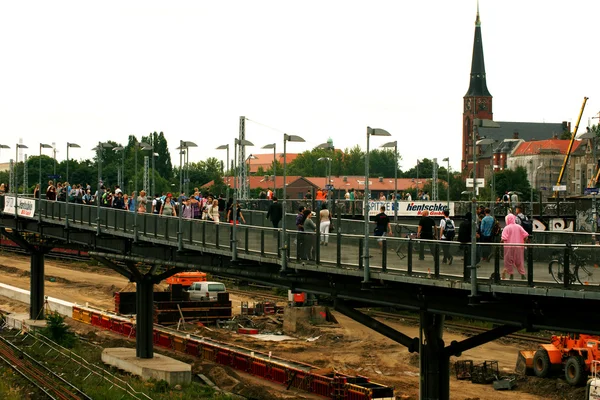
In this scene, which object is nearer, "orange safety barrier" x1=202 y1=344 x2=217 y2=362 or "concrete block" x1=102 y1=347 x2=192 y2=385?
"concrete block" x1=102 y1=347 x2=192 y2=385

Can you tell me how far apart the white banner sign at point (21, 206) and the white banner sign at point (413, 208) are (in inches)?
834

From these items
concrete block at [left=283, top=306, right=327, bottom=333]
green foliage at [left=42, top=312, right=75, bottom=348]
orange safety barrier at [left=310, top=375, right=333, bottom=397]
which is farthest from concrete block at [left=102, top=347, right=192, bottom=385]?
concrete block at [left=283, top=306, right=327, bottom=333]

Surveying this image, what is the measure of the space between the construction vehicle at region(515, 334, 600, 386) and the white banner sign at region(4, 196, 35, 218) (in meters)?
24.9

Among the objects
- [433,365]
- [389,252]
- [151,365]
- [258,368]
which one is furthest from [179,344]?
[389,252]

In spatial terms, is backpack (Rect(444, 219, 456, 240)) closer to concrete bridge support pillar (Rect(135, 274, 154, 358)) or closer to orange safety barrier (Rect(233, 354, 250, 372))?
orange safety barrier (Rect(233, 354, 250, 372))

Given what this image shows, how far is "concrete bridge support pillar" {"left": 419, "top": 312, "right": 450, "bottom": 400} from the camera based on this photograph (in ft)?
83.5

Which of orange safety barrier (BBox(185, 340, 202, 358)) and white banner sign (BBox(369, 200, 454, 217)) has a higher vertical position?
white banner sign (BBox(369, 200, 454, 217))

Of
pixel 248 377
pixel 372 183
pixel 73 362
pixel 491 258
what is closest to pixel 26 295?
pixel 73 362

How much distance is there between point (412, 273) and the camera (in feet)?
78.9

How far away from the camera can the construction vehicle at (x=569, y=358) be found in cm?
3878

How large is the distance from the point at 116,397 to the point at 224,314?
93.0 feet

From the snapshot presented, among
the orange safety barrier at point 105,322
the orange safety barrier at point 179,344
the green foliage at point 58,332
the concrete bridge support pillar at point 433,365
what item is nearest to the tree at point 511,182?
the orange safety barrier at point 105,322

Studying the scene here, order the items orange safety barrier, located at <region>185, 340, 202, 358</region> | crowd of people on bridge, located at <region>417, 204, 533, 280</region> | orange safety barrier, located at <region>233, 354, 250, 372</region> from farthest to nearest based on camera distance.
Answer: orange safety barrier, located at <region>185, 340, 202, 358</region>, orange safety barrier, located at <region>233, 354, 250, 372</region>, crowd of people on bridge, located at <region>417, 204, 533, 280</region>

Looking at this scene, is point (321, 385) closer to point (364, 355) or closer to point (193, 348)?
point (193, 348)
